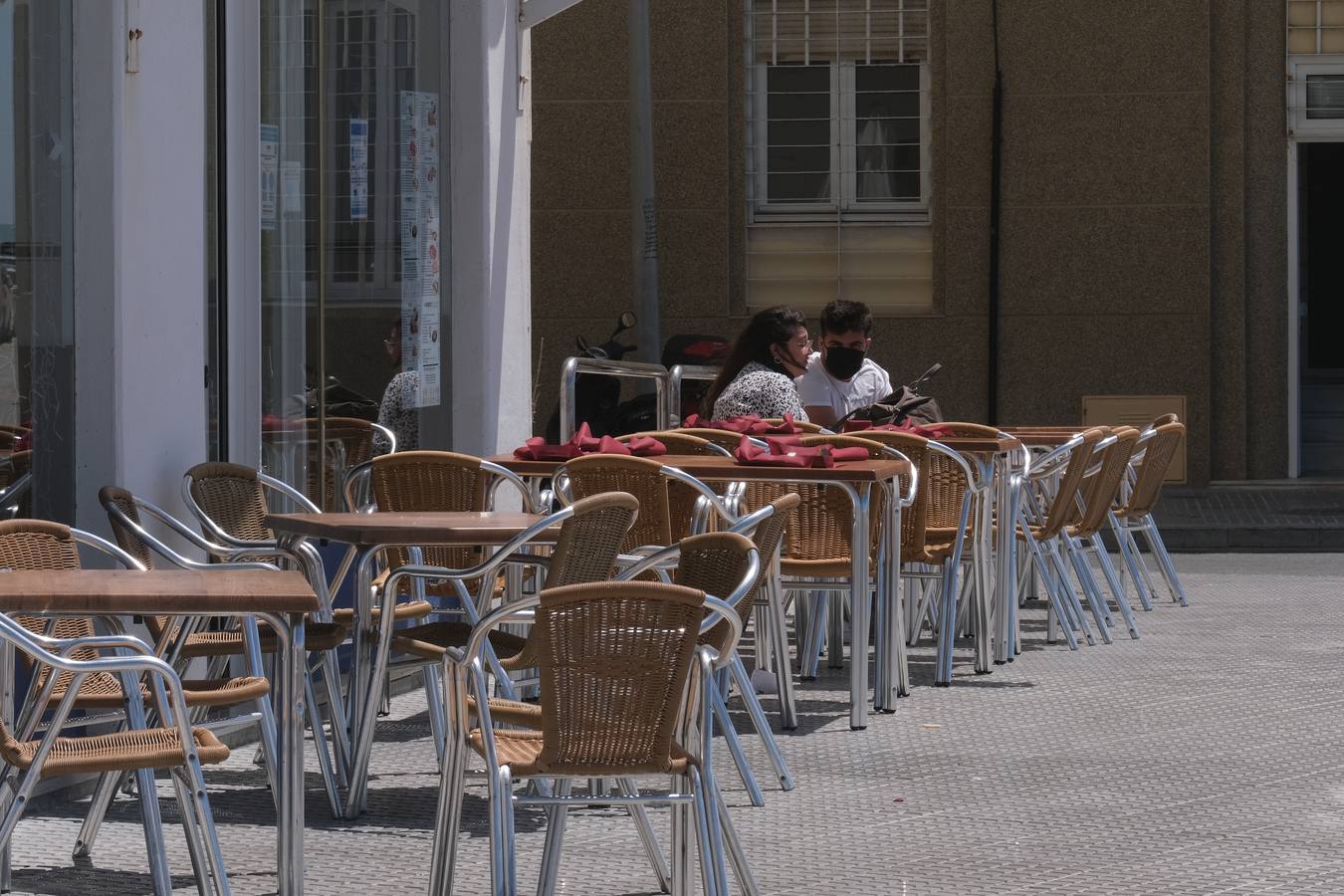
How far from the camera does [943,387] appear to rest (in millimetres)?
16719

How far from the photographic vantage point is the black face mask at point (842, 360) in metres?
10.7

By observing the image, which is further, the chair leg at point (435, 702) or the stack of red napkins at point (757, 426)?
the stack of red napkins at point (757, 426)

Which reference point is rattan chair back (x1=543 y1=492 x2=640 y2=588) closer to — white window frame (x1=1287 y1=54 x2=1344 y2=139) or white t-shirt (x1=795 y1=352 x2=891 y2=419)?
white t-shirt (x1=795 y1=352 x2=891 y2=419)

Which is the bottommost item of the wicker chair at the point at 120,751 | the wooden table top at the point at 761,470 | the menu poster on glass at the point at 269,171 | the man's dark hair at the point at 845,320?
the wicker chair at the point at 120,751

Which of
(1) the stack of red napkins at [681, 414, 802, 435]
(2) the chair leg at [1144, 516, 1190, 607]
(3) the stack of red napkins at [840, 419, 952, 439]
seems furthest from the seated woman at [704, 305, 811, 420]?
(2) the chair leg at [1144, 516, 1190, 607]

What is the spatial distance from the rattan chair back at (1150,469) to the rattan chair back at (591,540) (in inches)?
229

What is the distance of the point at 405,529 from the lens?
577 centimetres

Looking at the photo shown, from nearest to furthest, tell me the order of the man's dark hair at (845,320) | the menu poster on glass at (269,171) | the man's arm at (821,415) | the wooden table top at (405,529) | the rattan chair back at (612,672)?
the rattan chair back at (612,672), the wooden table top at (405,529), the menu poster on glass at (269,171), the man's arm at (821,415), the man's dark hair at (845,320)

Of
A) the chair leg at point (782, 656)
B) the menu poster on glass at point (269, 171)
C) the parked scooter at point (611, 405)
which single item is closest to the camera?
the chair leg at point (782, 656)

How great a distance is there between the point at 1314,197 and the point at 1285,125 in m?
14.4

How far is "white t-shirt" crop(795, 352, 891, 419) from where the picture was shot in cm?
1066

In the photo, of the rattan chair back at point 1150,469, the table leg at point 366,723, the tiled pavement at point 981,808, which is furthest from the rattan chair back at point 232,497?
the rattan chair back at point 1150,469

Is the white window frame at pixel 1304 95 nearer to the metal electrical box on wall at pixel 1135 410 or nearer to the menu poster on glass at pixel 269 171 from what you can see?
the metal electrical box on wall at pixel 1135 410

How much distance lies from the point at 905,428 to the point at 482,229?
2.08 metres
